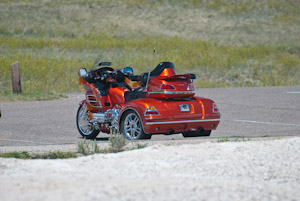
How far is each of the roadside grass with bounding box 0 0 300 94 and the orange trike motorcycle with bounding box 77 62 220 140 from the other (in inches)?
485

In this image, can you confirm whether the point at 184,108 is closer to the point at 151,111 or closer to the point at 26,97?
the point at 151,111

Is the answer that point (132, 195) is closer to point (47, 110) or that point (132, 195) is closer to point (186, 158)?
point (186, 158)

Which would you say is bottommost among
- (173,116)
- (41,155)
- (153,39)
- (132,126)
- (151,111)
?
(41,155)

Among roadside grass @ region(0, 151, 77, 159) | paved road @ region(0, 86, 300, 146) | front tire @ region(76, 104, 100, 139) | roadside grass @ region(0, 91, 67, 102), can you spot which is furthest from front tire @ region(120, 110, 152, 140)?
roadside grass @ region(0, 91, 67, 102)

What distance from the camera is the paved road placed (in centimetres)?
1408

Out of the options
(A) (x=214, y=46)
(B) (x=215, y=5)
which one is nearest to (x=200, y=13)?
(B) (x=215, y=5)

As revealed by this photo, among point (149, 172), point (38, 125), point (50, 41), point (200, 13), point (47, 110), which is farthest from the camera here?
point (200, 13)

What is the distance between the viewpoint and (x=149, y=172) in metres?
8.20

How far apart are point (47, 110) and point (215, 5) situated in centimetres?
5958

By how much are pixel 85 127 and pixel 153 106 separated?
7.79 ft

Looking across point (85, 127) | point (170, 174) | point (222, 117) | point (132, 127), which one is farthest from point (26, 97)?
point (170, 174)

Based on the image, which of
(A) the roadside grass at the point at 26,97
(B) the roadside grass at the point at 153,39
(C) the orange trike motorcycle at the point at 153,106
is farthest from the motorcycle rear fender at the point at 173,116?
(B) the roadside grass at the point at 153,39

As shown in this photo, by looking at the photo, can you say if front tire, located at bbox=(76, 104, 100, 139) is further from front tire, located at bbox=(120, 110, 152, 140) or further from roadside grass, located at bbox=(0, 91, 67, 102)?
roadside grass, located at bbox=(0, 91, 67, 102)

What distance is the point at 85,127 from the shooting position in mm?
14062
